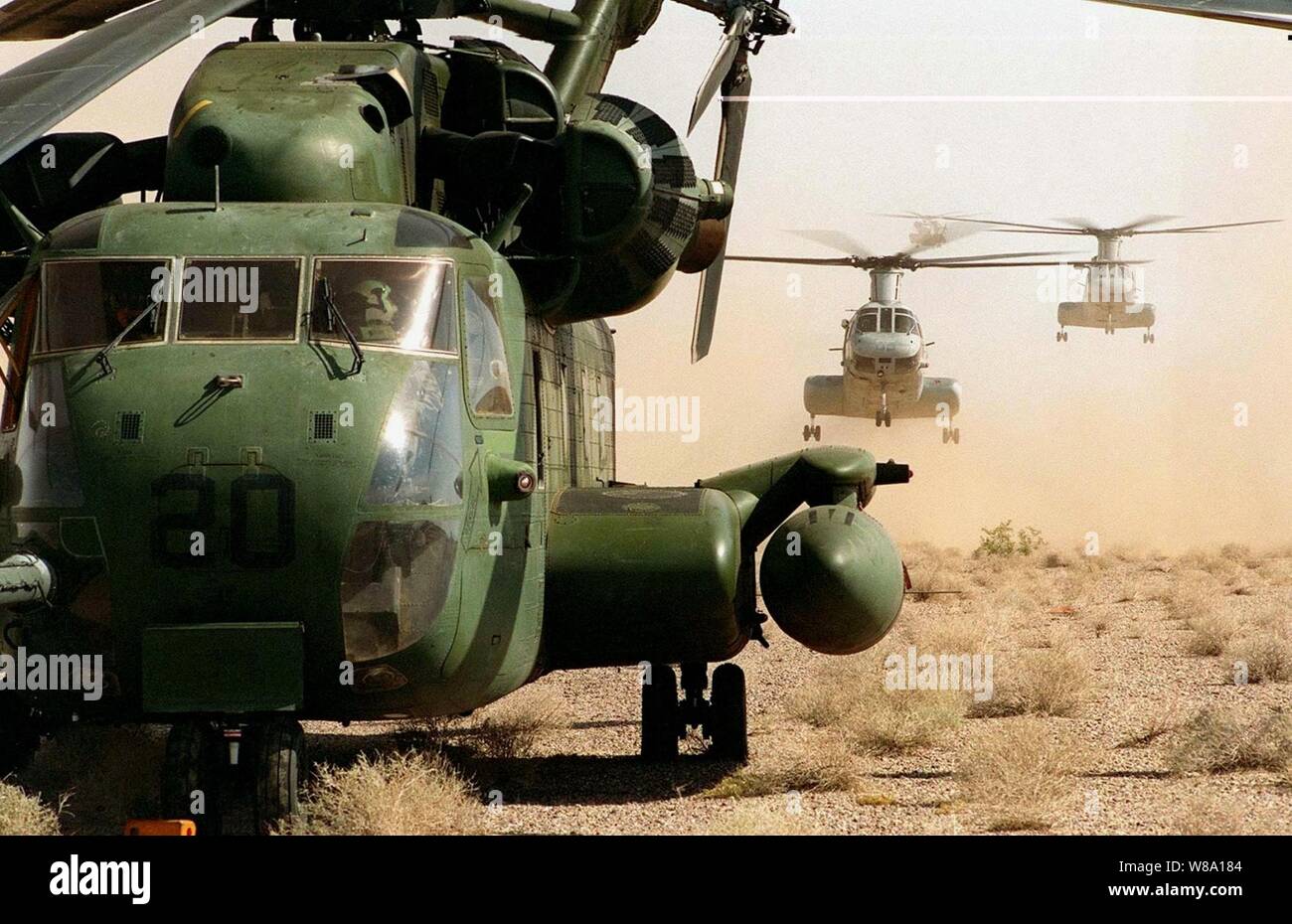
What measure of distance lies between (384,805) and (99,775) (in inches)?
121

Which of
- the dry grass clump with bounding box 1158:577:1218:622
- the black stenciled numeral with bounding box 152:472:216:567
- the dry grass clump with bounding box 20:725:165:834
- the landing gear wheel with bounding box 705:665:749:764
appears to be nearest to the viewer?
the black stenciled numeral with bounding box 152:472:216:567

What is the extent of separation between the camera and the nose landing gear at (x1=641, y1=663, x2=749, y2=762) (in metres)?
11.7

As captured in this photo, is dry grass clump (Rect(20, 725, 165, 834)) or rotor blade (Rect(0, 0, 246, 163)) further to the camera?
dry grass clump (Rect(20, 725, 165, 834))

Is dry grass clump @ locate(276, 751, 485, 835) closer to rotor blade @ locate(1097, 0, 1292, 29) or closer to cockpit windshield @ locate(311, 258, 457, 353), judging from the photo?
cockpit windshield @ locate(311, 258, 457, 353)

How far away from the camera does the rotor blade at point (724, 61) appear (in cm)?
1388

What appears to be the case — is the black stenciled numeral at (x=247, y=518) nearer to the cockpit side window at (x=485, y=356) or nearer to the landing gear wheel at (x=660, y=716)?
the cockpit side window at (x=485, y=356)

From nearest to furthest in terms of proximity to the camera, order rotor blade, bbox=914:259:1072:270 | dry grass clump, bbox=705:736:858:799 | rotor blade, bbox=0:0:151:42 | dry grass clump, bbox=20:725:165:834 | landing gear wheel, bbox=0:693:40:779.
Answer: dry grass clump, bbox=20:725:165:834, landing gear wheel, bbox=0:693:40:779, dry grass clump, bbox=705:736:858:799, rotor blade, bbox=0:0:151:42, rotor blade, bbox=914:259:1072:270

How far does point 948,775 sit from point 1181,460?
45354mm

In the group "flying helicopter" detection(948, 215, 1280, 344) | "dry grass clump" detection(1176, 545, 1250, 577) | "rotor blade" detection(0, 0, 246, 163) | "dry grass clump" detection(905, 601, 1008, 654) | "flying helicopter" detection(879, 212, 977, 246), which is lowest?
"dry grass clump" detection(1176, 545, 1250, 577)

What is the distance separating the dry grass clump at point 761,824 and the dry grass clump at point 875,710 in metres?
2.30

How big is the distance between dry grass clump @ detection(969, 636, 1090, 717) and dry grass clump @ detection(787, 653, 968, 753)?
0.96 ft

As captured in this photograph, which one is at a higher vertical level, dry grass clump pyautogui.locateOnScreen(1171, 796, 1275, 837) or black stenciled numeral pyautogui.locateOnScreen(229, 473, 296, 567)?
black stenciled numeral pyautogui.locateOnScreen(229, 473, 296, 567)

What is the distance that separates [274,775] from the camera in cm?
819

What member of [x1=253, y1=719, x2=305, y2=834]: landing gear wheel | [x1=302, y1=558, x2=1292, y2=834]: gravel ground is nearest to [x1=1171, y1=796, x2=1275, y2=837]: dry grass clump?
[x1=302, y1=558, x2=1292, y2=834]: gravel ground
